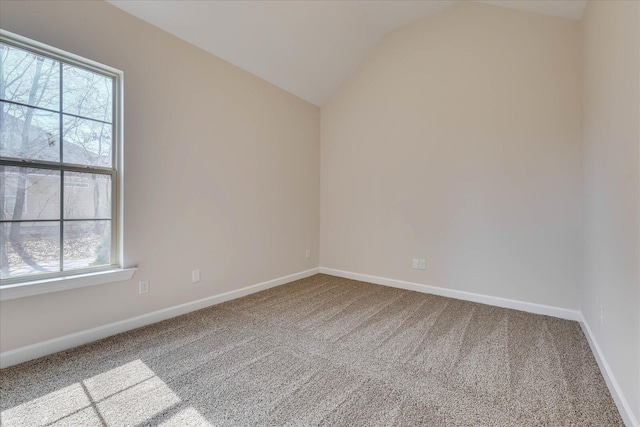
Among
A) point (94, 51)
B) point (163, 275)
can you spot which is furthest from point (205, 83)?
point (163, 275)

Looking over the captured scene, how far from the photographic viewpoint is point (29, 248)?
2.05m

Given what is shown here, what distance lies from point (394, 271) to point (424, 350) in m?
1.75

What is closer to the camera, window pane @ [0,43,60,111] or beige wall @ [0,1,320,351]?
window pane @ [0,43,60,111]

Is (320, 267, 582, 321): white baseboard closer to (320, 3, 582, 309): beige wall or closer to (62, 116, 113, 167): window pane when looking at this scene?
(320, 3, 582, 309): beige wall

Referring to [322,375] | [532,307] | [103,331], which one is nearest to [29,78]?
[103,331]

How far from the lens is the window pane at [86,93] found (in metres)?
2.21

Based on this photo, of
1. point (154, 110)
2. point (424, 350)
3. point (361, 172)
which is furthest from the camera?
point (361, 172)

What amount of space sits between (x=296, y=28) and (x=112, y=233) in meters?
2.80

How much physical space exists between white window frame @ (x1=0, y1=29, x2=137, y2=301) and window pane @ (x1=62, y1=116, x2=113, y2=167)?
6 centimetres

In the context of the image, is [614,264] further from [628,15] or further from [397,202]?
[397,202]

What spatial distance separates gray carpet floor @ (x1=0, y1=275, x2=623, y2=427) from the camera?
1531 millimetres

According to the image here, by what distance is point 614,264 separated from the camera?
1.80 m

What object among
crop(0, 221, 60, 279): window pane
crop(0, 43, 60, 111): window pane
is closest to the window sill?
crop(0, 221, 60, 279): window pane

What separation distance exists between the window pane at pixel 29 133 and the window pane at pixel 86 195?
0.64 feet
